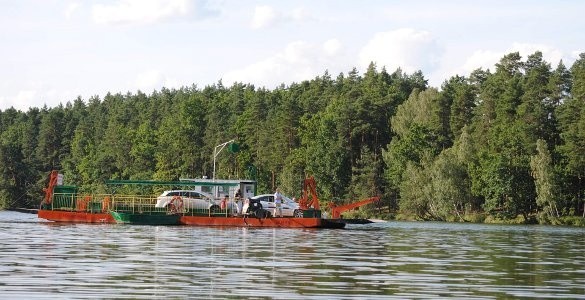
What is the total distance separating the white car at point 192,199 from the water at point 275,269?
25453mm

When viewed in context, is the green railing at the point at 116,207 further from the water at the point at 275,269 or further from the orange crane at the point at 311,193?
the water at the point at 275,269

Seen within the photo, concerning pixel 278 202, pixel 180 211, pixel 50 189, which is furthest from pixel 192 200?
pixel 50 189

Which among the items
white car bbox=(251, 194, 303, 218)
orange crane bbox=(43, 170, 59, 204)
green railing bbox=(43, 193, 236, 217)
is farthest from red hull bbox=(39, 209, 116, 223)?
white car bbox=(251, 194, 303, 218)

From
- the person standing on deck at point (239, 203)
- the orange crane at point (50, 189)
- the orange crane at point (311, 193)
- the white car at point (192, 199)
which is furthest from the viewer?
the orange crane at point (50, 189)

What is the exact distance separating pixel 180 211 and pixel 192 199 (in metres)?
2.78

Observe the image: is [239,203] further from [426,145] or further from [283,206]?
[426,145]

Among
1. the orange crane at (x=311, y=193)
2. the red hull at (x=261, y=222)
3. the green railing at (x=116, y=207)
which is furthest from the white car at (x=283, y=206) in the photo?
the red hull at (x=261, y=222)

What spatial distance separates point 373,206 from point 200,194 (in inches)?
2582

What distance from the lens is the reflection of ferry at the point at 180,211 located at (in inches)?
2933

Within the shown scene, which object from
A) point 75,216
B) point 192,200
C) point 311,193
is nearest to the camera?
point 75,216

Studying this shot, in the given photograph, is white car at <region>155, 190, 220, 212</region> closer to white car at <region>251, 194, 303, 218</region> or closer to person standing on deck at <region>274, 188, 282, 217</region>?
white car at <region>251, 194, 303, 218</region>

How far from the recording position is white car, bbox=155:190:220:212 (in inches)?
3164

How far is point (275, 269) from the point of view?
1355 inches

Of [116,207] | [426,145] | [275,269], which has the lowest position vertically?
[275,269]
